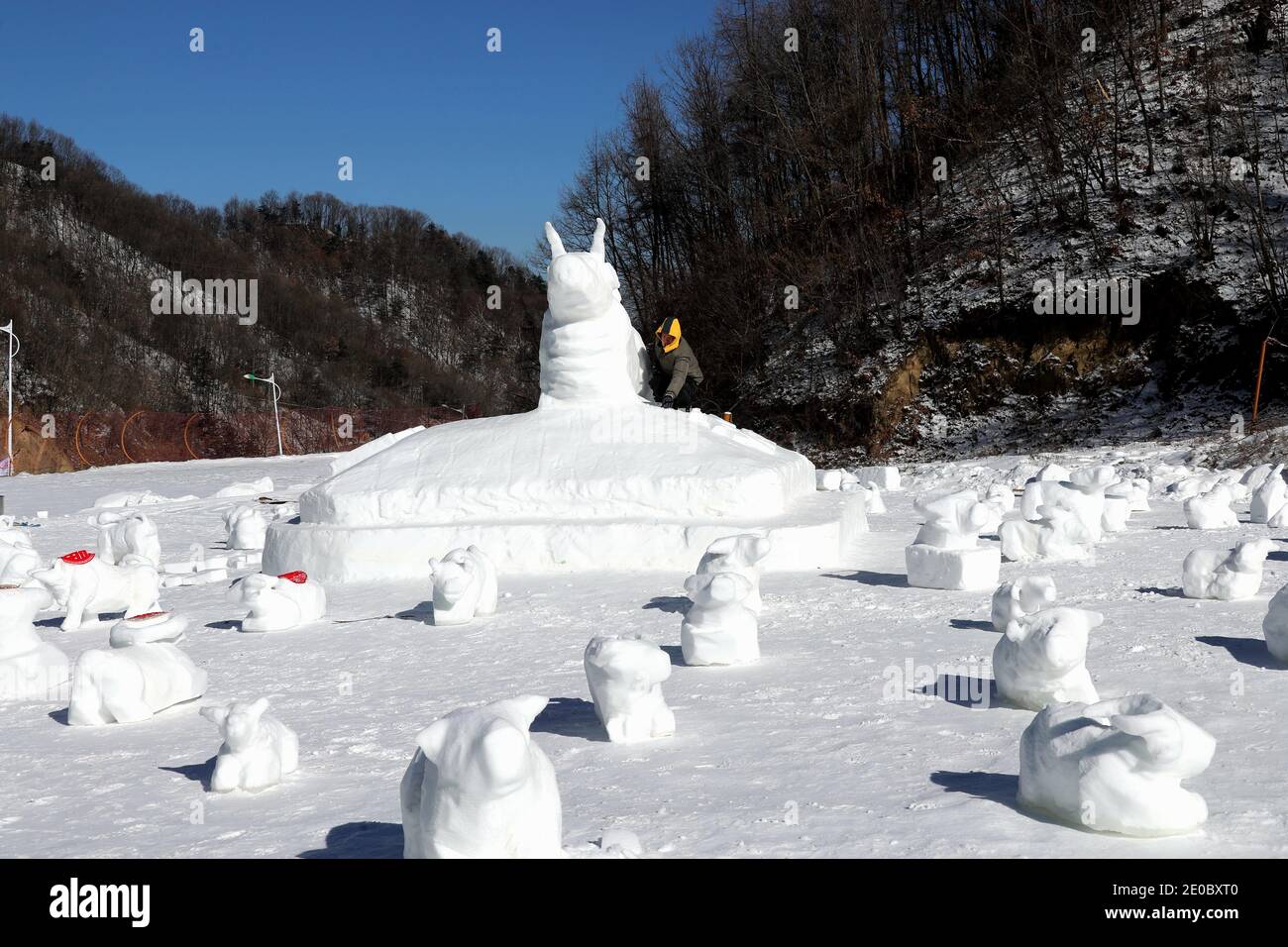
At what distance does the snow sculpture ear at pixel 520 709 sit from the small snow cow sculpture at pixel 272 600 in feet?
13.3

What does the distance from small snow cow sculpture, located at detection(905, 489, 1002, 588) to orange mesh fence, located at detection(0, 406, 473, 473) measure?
22.6 meters

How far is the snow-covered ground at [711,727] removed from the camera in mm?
2893

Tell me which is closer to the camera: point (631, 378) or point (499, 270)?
point (631, 378)

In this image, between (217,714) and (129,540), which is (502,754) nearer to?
(217,714)

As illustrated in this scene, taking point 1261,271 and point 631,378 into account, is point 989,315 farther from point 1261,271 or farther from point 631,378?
point 631,378

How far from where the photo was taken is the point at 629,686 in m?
3.76

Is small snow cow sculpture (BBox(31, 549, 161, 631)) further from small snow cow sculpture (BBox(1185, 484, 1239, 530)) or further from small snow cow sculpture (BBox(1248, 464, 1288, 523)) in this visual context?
small snow cow sculpture (BBox(1248, 464, 1288, 523))

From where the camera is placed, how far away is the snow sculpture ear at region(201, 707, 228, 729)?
11.2ft

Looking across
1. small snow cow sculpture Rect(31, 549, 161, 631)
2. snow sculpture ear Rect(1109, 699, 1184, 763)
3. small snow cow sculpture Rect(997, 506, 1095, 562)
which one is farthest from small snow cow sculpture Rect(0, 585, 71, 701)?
small snow cow sculpture Rect(997, 506, 1095, 562)

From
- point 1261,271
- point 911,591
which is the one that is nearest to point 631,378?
point 911,591

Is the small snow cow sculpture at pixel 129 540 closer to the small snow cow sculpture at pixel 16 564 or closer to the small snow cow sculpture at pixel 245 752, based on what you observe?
the small snow cow sculpture at pixel 16 564

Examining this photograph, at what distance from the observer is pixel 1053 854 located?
262 cm

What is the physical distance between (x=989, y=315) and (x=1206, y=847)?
19547 millimetres

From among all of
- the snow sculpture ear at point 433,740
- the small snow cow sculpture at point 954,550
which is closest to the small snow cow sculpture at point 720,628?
the small snow cow sculpture at point 954,550
